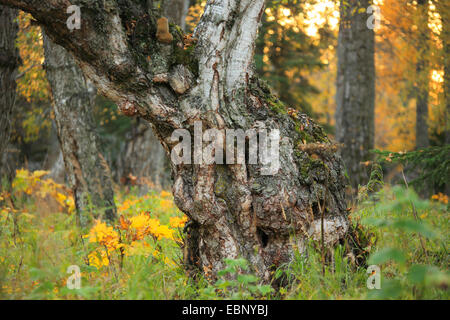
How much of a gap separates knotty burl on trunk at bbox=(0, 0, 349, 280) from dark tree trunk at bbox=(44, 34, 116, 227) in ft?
8.35

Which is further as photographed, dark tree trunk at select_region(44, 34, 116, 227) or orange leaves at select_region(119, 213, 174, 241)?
dark tree trunk at select_region(44, 34, 116, 227)

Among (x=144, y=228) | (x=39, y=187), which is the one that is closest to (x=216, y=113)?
(x=144, y=228)

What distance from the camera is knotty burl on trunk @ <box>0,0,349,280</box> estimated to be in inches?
109

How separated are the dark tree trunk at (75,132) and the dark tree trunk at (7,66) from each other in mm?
566

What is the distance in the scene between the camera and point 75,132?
5.11 m

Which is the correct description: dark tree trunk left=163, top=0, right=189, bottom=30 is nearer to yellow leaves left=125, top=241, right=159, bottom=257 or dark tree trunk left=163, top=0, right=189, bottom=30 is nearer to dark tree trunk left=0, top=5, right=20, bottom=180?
dark tree trunk left=0, top=5, right=20, bottom=180

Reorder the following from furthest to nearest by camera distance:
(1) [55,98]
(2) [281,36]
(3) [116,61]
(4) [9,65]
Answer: (2) [281,36] → (1) [55,98] → (4) [9,65] → (3) [116,61]

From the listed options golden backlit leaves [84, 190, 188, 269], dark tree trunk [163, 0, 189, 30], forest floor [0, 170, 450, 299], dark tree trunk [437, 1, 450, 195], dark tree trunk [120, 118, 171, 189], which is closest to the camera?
forest floor [0, 170, 450, 299]

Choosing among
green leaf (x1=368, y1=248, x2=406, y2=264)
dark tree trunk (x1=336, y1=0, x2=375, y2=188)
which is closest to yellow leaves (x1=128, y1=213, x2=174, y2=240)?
green leaf (x1=368, y1=248, x2=406, y2=264)

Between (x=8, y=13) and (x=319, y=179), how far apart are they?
4466mm

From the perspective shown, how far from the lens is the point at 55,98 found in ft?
17.0
